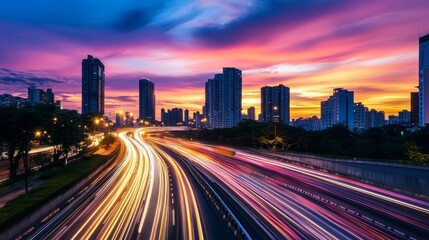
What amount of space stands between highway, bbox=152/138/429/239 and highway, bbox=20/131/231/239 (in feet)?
10.6

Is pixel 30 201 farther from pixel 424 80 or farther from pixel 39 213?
pixel 424 80

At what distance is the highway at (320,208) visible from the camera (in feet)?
69.6

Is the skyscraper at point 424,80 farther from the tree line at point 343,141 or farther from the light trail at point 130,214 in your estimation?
the light trail at point 130,214

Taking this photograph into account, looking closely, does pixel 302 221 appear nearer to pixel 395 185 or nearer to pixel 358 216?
pixel 358 216

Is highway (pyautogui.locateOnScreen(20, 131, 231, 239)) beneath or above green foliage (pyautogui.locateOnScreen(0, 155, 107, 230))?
beneath

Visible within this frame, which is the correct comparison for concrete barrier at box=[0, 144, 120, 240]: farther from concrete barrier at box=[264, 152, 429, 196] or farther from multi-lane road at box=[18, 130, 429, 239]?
concrete barrier at box=[264, 152, 429, 196]

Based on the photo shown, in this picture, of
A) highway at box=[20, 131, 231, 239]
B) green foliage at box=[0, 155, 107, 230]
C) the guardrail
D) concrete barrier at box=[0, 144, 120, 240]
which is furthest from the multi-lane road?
green foliage at box=[0, 155, 107, 230]

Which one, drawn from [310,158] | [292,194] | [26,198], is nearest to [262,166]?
[310,158]

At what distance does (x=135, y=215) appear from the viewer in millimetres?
25875

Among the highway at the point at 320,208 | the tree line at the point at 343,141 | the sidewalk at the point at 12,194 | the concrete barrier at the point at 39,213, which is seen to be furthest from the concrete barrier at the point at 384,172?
the sidewalk at the point at 12,194

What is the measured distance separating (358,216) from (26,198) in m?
26.9

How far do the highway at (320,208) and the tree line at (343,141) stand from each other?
21729mm

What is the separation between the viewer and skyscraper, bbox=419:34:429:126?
16562 centimetres

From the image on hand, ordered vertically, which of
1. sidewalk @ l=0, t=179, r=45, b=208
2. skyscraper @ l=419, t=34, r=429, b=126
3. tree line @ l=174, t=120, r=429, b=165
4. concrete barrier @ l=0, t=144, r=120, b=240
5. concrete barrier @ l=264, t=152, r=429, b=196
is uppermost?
skyscraper @ l=419, t=34, r=429, b=126
